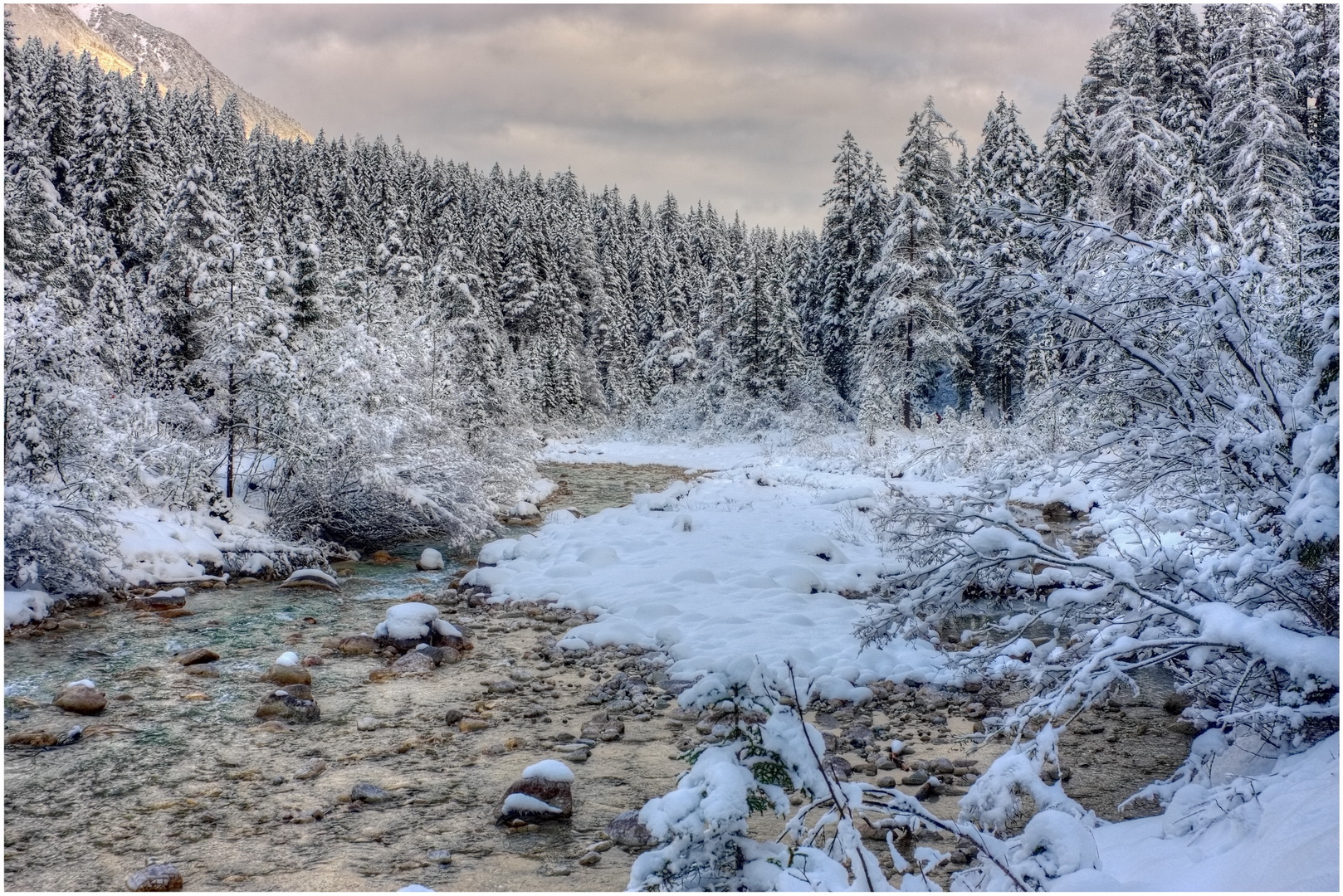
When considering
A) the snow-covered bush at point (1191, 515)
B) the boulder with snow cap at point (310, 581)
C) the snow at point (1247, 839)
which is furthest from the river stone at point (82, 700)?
the snow at point (1247, 839)

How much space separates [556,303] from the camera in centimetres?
5256

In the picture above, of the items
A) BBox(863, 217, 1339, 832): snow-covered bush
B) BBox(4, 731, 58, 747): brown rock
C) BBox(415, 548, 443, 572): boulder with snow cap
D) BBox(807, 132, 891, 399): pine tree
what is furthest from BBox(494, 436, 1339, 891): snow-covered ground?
BBox(807, 132, 891, 399): pine tree

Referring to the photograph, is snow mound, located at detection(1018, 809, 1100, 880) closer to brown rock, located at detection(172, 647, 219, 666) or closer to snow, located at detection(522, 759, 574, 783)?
snow, located at detection(522, 759, 574, 783)

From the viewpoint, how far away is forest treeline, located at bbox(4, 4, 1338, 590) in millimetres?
5188

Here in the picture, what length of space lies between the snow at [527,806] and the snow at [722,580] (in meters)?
1.87

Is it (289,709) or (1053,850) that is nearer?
(1053,850)

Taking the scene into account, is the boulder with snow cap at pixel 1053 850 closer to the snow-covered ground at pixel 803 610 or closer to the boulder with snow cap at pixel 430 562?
the snow-covered ground at pixel 803 610

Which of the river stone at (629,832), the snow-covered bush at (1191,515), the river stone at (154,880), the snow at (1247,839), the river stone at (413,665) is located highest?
the snow-covered bush at (1191,515)

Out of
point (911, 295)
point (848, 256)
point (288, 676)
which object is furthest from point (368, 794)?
point (848, 256)

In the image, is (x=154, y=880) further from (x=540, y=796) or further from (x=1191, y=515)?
(x=1191, y=515)

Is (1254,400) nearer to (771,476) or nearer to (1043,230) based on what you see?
(1043,230)

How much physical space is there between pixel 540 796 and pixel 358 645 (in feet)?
15.6

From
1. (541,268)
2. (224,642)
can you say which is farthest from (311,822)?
(541,268)

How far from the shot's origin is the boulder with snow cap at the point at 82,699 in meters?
7.36
